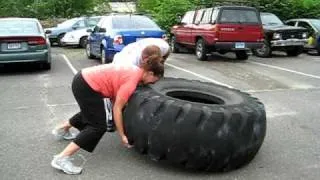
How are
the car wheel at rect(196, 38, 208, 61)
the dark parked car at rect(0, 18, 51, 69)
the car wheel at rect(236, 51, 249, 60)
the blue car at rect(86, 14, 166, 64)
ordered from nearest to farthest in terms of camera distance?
the dark parked car at rect(0, 18, 51, 69) < the blue car at rect(86, 14, 166, 64) < the car wheel at rect(196, 38, 208, 61) < the car wheel at rect(236, 51, 249, 60)

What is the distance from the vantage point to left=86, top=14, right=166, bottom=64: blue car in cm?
1372

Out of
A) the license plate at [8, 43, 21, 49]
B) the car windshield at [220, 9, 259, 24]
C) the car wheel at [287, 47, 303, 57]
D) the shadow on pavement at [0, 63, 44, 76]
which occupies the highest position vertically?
the car windshield at [220, 9, 259, 24]

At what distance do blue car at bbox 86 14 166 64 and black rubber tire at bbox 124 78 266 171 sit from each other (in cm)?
831

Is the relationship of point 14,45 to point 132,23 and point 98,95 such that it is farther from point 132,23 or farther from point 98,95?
point 98,95

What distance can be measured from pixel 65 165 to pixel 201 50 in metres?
12.3

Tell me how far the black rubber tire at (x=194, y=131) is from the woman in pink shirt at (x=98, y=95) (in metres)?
0.22

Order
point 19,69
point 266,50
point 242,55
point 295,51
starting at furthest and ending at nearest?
point 295,51 → point 266,50 → point 242,55 → point 19,69

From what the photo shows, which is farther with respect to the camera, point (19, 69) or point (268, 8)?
point (268, 8)

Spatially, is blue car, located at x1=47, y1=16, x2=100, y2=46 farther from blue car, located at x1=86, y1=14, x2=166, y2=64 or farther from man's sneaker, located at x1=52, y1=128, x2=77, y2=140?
man's sneaker, located at x1=52, y1=128, x2=77, y2=140

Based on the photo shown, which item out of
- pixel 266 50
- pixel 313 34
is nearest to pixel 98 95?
pixel 266 50

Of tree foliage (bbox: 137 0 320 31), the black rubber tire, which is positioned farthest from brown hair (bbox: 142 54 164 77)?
tree foliage (bbox: 137 0 320 31)

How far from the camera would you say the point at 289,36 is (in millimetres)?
18422

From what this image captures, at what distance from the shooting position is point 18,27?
13.8 meters

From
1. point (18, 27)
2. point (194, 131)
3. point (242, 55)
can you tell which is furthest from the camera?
point (242, 55)
